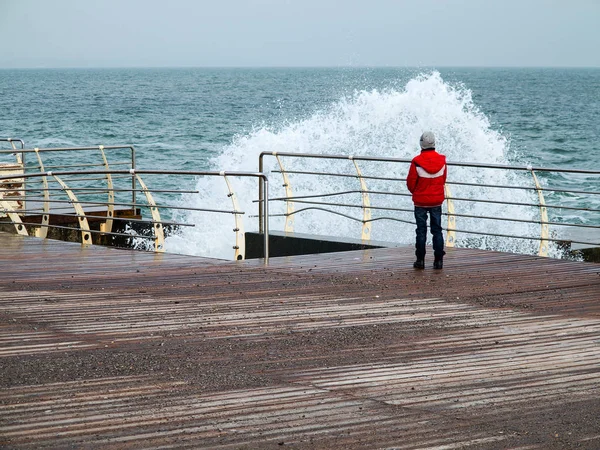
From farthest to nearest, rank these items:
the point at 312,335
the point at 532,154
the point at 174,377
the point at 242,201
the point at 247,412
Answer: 1. the point at 532,154
2. the point at 242,201
3. the point at 312,335
4. the point at 174,377
5. the point at 247,412

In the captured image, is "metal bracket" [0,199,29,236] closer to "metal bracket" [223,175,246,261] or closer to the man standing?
"metal bracket" [223,175,246,261]

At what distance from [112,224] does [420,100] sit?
12811 mm

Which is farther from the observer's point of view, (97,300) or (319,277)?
(319,277)

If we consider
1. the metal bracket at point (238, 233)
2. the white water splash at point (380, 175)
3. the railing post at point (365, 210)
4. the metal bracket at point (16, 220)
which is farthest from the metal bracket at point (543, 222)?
the metal bracket at point (16, 220)

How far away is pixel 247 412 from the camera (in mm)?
4809

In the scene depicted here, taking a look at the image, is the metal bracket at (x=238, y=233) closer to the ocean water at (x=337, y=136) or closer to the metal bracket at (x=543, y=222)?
the metal bracket at (x=543, y=222)

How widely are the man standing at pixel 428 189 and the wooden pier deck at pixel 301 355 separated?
0.20m

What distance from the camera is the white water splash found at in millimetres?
16656

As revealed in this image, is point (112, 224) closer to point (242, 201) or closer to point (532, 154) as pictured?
point (242, 201)

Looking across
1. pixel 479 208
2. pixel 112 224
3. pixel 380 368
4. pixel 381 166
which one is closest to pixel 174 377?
pixel 380 368

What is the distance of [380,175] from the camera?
79.5 ft

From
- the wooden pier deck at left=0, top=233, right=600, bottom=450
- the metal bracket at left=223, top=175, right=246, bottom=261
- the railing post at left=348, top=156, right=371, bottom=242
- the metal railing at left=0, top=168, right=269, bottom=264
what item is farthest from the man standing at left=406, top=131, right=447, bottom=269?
the metal bracket at left=223, top=175, right=246, bottom=261

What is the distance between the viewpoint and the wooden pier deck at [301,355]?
179 inches

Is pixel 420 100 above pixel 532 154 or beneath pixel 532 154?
above
